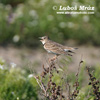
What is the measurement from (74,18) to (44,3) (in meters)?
1.06

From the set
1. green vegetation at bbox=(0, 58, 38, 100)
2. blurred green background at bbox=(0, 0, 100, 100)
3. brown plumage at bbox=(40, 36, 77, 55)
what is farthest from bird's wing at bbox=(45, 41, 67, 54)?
blurred green background at bbox=(0, 0, 100, 100)

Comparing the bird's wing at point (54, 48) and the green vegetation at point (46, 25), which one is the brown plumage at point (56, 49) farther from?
the green vegetation at point (46, 25)

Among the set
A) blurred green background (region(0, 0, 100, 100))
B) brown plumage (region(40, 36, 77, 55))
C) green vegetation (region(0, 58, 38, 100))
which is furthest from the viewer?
blurred green background (region(0, 0, 100, 100))

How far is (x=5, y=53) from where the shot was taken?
7680mm

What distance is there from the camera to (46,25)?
8422mm

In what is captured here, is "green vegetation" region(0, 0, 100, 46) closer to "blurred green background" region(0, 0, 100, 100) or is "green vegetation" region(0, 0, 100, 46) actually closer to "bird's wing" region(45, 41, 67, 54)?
"blurred green background" region(0, 0, 100, 100)

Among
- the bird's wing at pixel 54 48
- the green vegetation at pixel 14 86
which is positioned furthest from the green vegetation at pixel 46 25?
the bird's wing at pixel 54 48

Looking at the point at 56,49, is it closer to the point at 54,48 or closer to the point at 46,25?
the point at 54,48

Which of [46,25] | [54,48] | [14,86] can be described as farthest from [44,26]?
[54,48]

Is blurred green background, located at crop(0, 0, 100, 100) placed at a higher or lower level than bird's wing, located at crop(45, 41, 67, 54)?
lower

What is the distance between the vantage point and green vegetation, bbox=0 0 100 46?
8180 mm

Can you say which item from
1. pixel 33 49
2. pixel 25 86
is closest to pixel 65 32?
pixel 33 49

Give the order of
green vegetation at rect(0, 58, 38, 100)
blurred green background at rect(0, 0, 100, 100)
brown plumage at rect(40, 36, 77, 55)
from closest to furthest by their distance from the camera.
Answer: brown plumage at rect(40, 36, 77, 55) < green vegetation at rect(0, 58, 38, 100) < blurred green background at rect(0, 0, 100, 100)

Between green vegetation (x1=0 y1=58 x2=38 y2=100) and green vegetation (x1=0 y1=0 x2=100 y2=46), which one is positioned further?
green vegetation (x1=0 y1=0 x2=100 y2=46)
